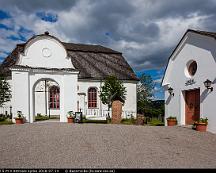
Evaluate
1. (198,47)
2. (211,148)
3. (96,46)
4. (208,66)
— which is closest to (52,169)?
(211,148)

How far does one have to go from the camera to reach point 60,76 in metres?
19.5

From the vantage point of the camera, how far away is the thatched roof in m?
28.7

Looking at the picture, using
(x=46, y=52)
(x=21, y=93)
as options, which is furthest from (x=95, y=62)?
(x=21, y=93)

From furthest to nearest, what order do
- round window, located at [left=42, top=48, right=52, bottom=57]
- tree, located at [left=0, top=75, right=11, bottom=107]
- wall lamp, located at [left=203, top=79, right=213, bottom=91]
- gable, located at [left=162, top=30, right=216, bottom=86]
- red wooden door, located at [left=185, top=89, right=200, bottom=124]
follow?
1. tree, located at [left=0, top=75, right=11, bottom=107]
2. round window, located at [left=42, top=48, right=52, bottom=57]
3. red wooden door, located at [left=185, top=89, right=200, bottom=124]
4. gable, located at [left=162, top=30, right=216, bottom=86]
5. wall lamp, located at [left=203, top=79, right=213, bottom=91]

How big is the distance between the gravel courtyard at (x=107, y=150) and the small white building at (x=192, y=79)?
261 cm

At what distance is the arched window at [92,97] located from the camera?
28.9 meters

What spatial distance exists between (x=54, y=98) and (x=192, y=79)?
680 inches

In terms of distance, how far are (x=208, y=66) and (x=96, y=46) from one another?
23191 mm

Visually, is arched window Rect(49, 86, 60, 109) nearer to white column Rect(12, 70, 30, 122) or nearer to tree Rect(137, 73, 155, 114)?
white column Rect(12, 70, 30, 122)

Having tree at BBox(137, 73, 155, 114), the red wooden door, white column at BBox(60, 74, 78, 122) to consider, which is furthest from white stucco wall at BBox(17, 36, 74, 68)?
tree at BBox(137, 73, 155, 114)

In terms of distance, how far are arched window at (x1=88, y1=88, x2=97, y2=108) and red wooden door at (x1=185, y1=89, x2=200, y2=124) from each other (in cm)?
1379

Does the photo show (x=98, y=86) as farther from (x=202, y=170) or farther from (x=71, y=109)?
(x=202, y=170)

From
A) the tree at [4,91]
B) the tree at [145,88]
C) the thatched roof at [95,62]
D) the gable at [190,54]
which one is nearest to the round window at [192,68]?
the gable at [190,54]

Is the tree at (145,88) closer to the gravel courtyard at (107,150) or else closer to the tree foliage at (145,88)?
the tree foliage at (145,88)
